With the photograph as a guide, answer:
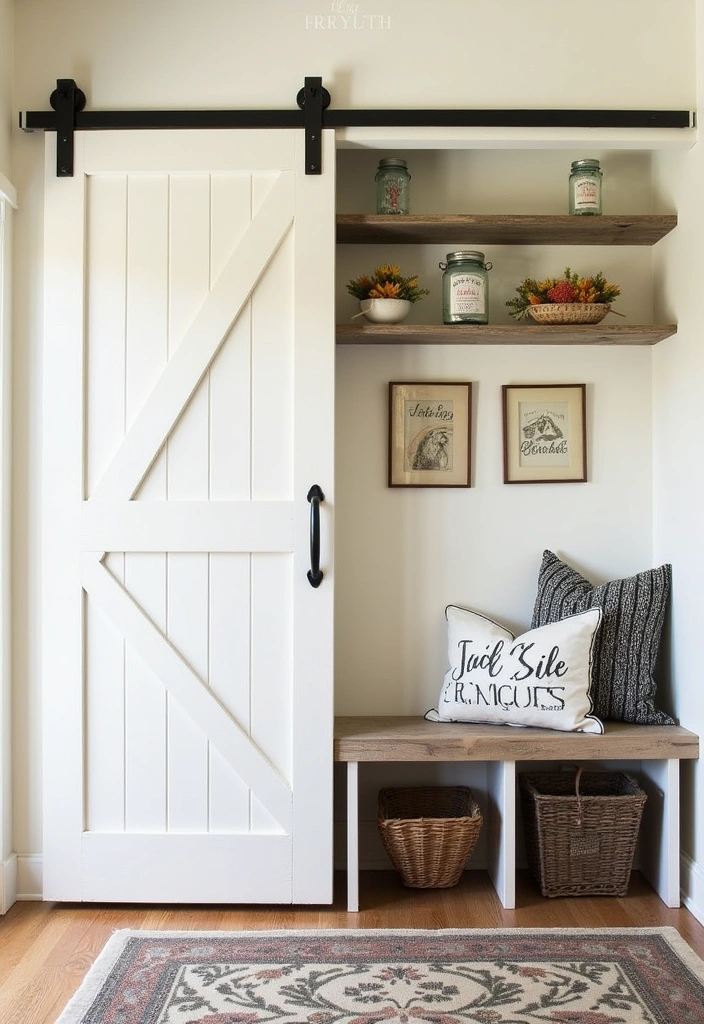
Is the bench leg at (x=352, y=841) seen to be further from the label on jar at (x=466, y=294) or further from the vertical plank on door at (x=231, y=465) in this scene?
the label on jar at (x=466, y=294)

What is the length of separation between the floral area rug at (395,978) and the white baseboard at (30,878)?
0.40 m

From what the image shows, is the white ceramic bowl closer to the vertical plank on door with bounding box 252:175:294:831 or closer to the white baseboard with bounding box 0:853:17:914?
the vertical plank on door with bounding box 252:175:294:831

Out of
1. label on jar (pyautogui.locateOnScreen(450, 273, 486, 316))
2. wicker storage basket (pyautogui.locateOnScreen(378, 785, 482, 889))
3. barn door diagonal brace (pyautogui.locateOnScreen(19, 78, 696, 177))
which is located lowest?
wicker storage basket (pyautogui.locateOnScreen(378, 785, 482, 889))

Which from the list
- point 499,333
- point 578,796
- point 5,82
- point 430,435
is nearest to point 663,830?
point 578,796

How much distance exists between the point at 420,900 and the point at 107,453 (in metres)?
1.61

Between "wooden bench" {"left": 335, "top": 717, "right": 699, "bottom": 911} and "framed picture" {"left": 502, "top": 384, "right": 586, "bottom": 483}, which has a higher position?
"framed picture" {"left": 502, "top": 384, "right": 586, "bottom": 483}

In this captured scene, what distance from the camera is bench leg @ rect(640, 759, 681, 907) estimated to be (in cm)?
275

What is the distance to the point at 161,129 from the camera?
273 centimetres

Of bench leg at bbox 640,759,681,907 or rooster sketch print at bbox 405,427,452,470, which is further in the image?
rooster sketch print at bbox 405,427,452,470

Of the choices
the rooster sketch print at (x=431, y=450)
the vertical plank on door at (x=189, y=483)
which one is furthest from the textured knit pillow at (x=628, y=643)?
the vertical plank on door at (x=189, y=483)

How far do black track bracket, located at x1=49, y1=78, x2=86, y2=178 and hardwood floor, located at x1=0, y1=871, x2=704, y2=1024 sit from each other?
214 centimetres

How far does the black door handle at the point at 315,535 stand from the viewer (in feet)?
8.70

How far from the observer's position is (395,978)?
7.55 ft

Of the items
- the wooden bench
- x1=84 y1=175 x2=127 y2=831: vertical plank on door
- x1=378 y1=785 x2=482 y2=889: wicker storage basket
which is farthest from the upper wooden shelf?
x1=378 y1=785 x2=482 y2=889: wicker storage basket
